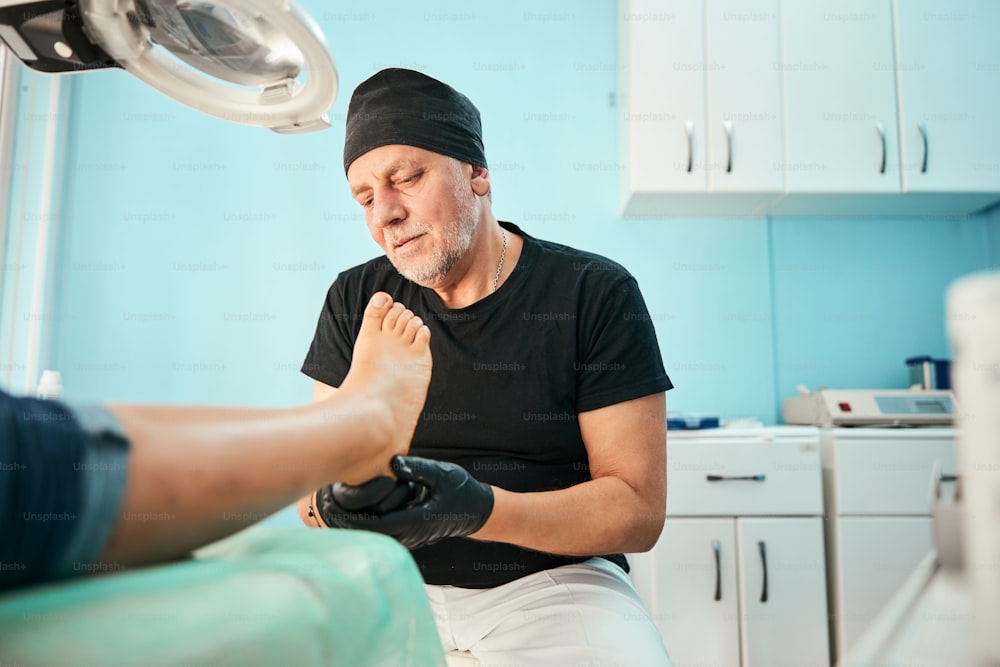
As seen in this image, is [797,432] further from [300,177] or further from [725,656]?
[300,177]

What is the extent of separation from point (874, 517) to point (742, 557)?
1.36ft

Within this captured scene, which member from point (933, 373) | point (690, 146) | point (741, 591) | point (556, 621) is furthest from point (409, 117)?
point (933, 373)

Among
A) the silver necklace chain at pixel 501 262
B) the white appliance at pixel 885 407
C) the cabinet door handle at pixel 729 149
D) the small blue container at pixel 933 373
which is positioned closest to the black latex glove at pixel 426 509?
the silver necklace chain at pixel 501 262

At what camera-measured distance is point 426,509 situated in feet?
3.06

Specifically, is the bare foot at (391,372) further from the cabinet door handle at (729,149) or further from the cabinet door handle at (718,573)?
the cabinet door handle at (729,149)

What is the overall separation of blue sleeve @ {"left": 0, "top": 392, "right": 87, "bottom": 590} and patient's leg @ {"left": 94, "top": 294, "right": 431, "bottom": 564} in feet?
0.16

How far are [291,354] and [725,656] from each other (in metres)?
1.82

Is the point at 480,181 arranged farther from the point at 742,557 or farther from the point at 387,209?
the point at 742,557

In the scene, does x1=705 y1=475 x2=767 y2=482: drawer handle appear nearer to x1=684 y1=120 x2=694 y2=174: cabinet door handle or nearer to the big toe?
x1=684 y1=120 x2=694 y2=174: cabinet door handle

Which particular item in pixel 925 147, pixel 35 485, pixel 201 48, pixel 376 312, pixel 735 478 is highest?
pixel 925 147

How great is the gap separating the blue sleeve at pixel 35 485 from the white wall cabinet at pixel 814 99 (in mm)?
2251

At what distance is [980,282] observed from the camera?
312 millimetres

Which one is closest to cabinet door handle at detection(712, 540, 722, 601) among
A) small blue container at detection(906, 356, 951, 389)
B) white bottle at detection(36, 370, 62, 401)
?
small blue container at detection(906, 356, 951, 389)

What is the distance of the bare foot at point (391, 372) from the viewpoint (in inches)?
36.9
